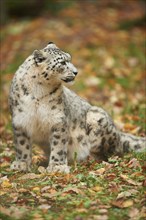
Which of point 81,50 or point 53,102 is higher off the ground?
point 81,50

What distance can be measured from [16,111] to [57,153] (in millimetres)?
713

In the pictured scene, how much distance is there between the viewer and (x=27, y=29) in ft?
62.1

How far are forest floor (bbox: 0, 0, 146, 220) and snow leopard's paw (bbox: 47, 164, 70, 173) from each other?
4.5 inches

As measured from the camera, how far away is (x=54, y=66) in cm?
762

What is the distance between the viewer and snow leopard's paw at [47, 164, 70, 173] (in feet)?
25.8

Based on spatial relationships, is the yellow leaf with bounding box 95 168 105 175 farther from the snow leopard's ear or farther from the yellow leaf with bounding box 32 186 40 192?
the snow leopard's ear

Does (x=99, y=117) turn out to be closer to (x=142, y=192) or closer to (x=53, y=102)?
(x=53, y=102)

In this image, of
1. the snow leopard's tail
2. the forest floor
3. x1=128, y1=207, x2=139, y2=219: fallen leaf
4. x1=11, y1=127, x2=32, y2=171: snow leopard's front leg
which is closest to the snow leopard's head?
x1=11, y1=127, x2=32, y2=171: snow leopard's front leg

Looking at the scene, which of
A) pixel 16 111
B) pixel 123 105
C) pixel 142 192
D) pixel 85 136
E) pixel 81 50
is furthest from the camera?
pixel 81 50

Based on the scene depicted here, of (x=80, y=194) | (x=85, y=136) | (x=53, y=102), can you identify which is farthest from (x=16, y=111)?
(x=80, y=194)

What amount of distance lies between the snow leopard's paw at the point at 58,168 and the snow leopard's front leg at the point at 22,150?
0.32 m

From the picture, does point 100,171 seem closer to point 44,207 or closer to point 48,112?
point 48,112

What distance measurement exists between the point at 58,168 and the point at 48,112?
683mm

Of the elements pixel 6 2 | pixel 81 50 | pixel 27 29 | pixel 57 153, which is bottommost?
pixel 57 153
